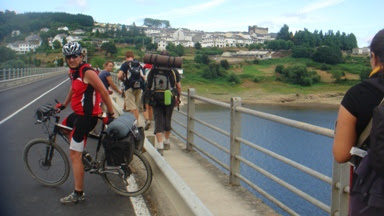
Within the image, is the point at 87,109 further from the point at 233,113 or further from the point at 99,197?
the point at 233,113

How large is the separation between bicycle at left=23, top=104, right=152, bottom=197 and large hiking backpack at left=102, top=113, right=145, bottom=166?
0.08 meters

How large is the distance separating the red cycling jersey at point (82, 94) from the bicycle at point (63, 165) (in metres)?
0.48

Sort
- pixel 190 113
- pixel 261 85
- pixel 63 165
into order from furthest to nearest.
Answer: pixel 261 85 < pixel 190 113 < pixel 63 165

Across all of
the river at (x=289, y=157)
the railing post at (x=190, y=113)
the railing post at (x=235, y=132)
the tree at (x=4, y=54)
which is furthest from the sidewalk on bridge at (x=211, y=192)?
the tree at (x=4, y=54)

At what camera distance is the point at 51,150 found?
5.66 meters

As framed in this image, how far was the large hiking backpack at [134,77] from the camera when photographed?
9922 mm

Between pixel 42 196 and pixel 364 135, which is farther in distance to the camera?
pixel 42 196

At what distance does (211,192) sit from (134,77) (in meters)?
5.24

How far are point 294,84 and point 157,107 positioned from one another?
81.8 meters

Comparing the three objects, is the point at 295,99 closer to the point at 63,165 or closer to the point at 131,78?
the point at 131,78

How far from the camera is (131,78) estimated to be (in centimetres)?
1012

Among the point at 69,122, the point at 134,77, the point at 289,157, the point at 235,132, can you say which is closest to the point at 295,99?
the point at 289,157

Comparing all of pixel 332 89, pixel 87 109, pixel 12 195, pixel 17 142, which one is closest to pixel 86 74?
pixel 87 109

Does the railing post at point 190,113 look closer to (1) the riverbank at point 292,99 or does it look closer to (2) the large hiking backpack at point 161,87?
(2) the large hiking backpack at point 161,87
